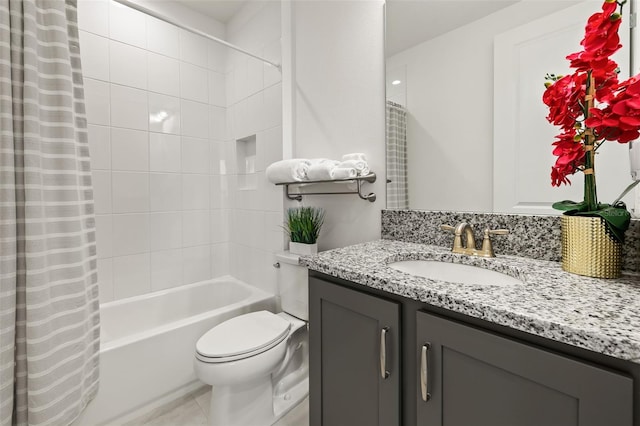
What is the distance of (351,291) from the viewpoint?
0.86m

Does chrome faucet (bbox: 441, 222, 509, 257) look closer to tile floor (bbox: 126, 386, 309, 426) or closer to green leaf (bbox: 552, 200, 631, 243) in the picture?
green leaf (bbox: 552, 200, 631, 243)

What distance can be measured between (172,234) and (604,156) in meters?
2.43

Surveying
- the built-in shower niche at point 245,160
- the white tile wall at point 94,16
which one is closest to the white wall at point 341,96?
the built-in shower niche at point 245,160

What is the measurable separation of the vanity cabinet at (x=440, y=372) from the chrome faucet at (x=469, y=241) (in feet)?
1.39

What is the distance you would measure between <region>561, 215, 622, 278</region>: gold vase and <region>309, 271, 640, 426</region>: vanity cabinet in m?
0.35

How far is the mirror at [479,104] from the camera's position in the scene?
892 millimetres

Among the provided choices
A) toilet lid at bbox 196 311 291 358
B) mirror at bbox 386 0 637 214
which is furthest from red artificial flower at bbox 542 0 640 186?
toilet lid at bbox 196 311 291 358

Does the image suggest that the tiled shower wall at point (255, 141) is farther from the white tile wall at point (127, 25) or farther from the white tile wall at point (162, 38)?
the white tile wall at point (127, 25)

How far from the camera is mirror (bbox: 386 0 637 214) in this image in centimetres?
89

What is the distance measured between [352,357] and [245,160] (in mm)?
1922

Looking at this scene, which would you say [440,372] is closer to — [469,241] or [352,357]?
[352,357]

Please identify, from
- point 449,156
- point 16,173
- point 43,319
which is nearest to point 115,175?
point 16,173

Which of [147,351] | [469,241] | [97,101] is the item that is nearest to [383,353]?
[469,241]

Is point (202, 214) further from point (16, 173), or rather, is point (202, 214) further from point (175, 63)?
point (16, 173)
